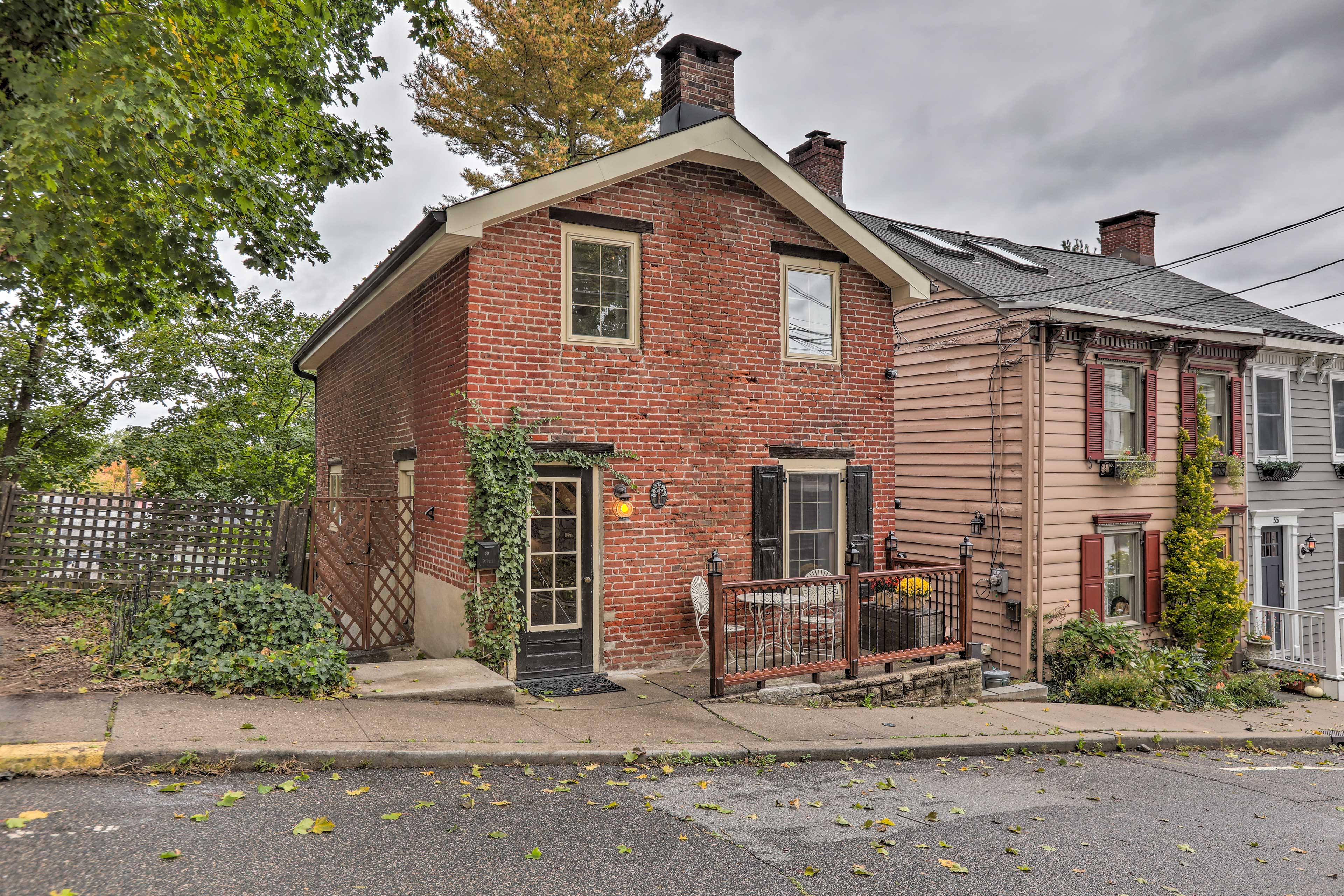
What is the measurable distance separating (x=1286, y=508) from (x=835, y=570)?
10763 mm

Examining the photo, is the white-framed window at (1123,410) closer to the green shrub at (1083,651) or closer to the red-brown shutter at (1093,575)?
A: the red-brown shutter at (1093,575)

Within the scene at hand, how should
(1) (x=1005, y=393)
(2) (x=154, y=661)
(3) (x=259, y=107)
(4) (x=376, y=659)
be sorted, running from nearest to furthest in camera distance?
(2) (x=154, y=661) → (4) (x=376, y=659) → (3) (x=259, y=107) → (1) (x=1005, y=393)

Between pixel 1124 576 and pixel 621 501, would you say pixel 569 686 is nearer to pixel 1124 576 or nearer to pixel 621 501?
pixel 621 501

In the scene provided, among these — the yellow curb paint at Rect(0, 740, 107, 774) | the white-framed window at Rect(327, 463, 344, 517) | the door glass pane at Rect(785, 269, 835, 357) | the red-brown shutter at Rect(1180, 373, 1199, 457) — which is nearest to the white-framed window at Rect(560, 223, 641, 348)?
the door glass pane at Rect(785, 269, 835, 357)

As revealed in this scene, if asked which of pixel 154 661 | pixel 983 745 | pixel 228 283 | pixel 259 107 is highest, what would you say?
pixel 259 107

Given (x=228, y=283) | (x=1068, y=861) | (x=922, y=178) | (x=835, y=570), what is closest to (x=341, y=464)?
(x=228, y=283)

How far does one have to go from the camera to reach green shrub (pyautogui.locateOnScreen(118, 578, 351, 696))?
6188 millimetres

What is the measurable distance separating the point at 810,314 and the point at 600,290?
9.69 feet

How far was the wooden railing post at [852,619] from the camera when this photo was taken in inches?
320

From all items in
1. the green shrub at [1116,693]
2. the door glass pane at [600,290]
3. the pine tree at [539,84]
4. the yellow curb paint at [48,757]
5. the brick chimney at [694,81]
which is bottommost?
the green shrub at [1116,693]

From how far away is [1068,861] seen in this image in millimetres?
4613

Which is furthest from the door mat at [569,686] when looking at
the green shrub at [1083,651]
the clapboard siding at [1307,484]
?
the clapboard siding at [1307,484]

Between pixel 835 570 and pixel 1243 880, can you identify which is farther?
pixel 835 570

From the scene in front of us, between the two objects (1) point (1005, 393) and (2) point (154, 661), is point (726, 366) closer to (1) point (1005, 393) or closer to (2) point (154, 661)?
→ (1) point (1005, 393)
